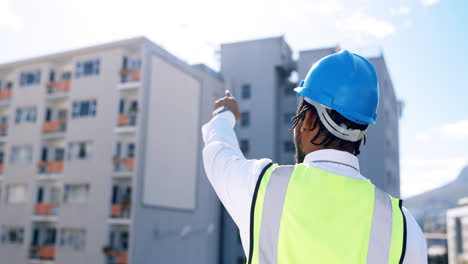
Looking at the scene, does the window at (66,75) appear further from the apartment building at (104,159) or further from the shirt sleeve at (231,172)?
→ the shirt sleeve at (231,172)

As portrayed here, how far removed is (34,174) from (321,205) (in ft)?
111

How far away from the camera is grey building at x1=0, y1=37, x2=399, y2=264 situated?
94.2 ft

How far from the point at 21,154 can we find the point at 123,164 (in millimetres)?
9260

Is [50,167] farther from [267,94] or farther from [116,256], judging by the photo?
[267,94]

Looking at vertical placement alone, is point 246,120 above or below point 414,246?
above

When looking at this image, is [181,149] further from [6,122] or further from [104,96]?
[6,122]

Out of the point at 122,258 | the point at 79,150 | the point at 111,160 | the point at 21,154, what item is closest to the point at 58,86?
the point at 79,150

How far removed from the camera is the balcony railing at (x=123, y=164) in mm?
28516

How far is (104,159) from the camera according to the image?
2944cm

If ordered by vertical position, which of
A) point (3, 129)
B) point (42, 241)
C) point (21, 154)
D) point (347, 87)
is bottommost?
point (42, 241)

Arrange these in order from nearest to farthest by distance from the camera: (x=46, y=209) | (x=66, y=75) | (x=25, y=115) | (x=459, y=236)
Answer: (x=46, y=209)
(x=66, y=75)
(x=25, y=115)
(x=459, y=236)

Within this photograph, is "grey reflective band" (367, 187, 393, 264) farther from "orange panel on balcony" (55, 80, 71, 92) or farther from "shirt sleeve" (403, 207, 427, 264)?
"orange panel on balcony" (55, 80, 71, 92)

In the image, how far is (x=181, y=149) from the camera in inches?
1276

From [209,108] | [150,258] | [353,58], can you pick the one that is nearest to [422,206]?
[209,108]
